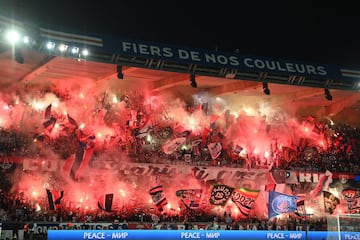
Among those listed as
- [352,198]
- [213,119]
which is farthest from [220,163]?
[352,198]

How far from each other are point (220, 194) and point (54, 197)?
8.18 metres

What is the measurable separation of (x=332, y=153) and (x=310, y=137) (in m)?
1.48

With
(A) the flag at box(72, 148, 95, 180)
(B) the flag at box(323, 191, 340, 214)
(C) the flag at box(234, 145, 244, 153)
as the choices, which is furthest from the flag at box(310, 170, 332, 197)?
(A) the flag at box(72, 148, 95, 180)

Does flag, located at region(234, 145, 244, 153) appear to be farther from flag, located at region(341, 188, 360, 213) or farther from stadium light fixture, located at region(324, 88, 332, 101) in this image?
A: flag, located at region(341, 188, 360, 213)

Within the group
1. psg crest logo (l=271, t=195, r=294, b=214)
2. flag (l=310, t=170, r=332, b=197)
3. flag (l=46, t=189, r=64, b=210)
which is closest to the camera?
flag (l=46, t=189, r=64, b=210)

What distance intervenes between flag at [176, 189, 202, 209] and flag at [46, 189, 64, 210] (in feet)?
18.7

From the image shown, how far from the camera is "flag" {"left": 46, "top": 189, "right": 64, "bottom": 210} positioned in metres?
19.6

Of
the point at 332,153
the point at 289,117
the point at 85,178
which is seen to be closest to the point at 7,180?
the point at 85,178

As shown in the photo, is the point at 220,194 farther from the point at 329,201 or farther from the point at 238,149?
the point at 329,201

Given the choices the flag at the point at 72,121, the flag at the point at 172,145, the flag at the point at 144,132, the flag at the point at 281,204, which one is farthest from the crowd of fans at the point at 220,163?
the flag at the point at 72,121

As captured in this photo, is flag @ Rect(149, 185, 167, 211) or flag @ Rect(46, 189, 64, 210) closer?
flag @ Rect(46, 189, 64, 210)

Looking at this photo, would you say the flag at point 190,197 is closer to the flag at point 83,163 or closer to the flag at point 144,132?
the flag at point 144,132

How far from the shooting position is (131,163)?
69.3 ft

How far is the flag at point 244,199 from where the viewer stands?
904 inches
